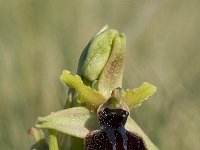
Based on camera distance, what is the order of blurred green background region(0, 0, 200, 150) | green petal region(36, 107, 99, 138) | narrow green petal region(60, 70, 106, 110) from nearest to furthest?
green petal region(36, 107, 99, 138)
narrow green petal region(60, 70, 106, 110)
blurred green background region(0, 0, 200, 150)

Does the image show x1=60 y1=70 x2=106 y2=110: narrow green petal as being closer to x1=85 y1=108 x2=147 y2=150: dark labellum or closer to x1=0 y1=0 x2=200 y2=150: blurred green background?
x1=85 y1=108 x2=147 y2=150: dark labellum

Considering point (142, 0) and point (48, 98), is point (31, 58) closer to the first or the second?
Answer: point (48, 98)

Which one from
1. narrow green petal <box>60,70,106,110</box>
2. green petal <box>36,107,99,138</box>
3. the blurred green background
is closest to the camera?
green petal <box>36,107,99,138</box>

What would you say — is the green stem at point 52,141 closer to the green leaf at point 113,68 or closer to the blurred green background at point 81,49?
the green leaf at point 113,68

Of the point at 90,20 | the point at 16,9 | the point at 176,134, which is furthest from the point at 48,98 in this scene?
the point at 90,20

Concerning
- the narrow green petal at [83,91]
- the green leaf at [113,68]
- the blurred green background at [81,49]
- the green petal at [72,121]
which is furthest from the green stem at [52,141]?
the blurred green background at [81,49]

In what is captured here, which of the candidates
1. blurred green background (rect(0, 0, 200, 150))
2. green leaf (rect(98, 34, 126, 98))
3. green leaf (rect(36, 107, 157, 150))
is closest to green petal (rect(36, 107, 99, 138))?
green leaf (rect(36, 107, 157, 150))

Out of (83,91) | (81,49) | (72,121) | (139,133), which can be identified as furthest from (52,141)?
(81,49)
